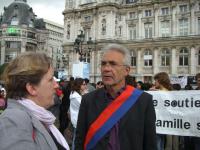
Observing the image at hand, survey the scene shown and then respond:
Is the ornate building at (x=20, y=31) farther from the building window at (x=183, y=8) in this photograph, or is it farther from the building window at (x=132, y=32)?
the building window at (x=183, y=8)

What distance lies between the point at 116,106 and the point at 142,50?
38.6 meters

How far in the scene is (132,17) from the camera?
142ft

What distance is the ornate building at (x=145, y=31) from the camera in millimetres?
38438

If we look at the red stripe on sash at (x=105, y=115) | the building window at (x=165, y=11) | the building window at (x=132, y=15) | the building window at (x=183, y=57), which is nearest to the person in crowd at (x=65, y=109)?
the red stripe on sash at (x=105, y=115)

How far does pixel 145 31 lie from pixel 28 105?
40.8 m

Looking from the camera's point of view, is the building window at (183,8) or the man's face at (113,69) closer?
the man's face at (113,69)

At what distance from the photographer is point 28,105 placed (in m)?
2.01

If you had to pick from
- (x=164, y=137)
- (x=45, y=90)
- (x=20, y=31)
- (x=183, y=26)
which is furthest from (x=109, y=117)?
(x=20, y=31)

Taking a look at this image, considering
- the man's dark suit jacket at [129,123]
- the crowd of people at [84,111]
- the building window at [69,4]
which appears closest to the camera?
the crowd of people at [84,111]

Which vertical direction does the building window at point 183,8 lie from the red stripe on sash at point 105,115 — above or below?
above

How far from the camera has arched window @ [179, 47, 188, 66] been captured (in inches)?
1507

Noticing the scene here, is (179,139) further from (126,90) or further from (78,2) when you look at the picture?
(78,2)

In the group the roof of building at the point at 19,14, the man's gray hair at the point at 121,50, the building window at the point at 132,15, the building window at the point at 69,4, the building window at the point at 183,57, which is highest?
the roof of building at the point at 19,14

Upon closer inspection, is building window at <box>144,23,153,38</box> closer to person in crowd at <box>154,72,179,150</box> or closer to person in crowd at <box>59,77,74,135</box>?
person in crowd at <box>59,77,74,135</box>
